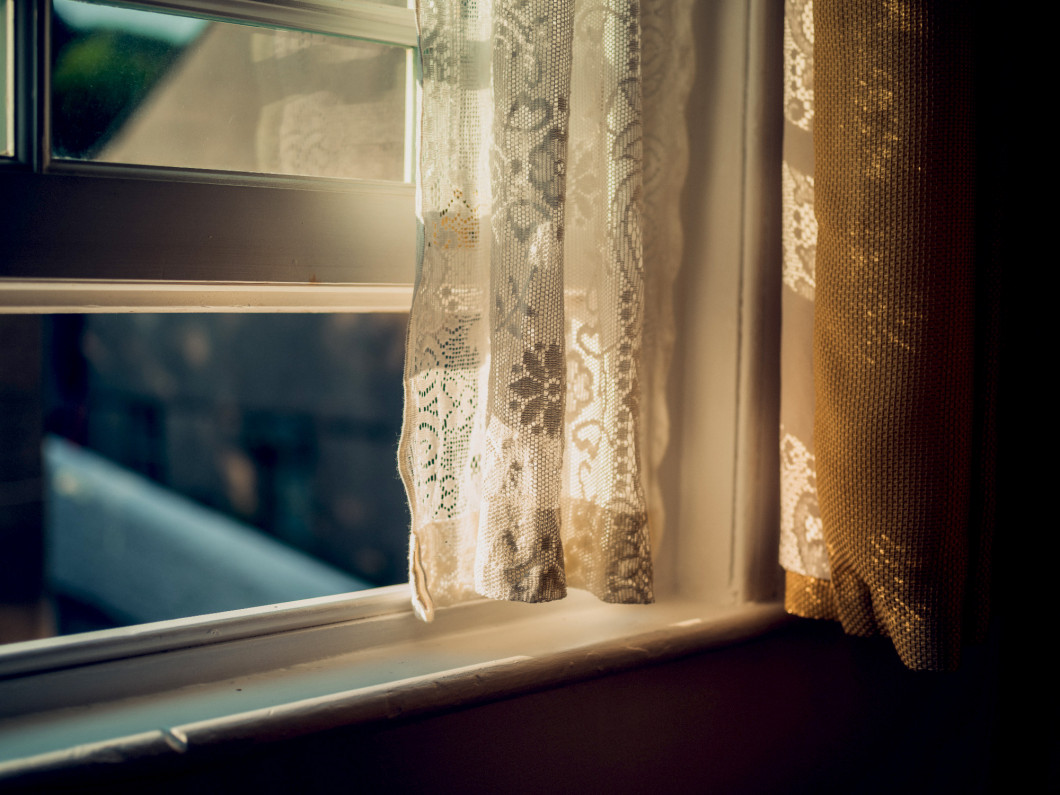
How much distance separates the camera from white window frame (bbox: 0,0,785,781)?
601mm

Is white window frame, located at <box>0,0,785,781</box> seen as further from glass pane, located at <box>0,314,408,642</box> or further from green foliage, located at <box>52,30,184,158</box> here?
glass pane, located at <box>0,314,408,642</box>

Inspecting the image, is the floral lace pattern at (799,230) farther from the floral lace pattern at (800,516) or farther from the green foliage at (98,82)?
the green foliage at (98,82)

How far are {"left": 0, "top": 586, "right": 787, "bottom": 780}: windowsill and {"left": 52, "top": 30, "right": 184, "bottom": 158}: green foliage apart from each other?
427 mm

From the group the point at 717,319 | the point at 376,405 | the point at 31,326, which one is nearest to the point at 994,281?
the point at 717,319

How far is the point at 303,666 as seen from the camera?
2.30ft

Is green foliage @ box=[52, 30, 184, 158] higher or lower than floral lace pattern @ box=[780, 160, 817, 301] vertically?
higher

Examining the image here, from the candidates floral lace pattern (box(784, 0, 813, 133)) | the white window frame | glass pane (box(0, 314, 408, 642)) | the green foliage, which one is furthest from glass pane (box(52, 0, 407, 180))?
glass pane (box(0, 314, 408, 642))

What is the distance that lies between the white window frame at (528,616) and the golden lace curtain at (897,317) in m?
0.10

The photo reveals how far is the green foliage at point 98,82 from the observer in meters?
0.63

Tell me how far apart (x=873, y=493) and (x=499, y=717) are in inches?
15.4

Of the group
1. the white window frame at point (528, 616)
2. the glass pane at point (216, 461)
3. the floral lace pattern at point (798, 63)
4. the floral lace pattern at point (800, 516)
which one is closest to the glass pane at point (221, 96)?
the white window frame at point (528, 616)

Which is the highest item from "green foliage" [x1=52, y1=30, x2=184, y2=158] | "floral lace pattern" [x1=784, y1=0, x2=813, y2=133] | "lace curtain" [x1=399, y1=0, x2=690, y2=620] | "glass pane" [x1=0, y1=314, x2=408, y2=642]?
"floral lace pattern" [x1=784, y1=0, x2=813, y2=133]

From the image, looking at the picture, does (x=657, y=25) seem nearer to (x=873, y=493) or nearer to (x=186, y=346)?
(x=873, y=493)

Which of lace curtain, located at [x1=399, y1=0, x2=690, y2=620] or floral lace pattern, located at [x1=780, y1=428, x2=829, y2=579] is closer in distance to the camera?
lace curtain, located at [x1=399, y1=0, x2=690, y2=620]
